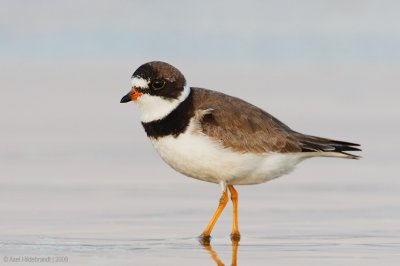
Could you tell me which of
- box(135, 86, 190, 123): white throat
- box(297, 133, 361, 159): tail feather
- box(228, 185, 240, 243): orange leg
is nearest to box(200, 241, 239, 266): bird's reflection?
box(228, 185, 240, 243): orange leg

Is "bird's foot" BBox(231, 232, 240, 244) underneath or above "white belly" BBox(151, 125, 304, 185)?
underneath

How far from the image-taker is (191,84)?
16250mm

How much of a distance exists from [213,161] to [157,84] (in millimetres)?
858

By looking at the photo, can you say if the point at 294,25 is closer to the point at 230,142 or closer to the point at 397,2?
the point at 397,2

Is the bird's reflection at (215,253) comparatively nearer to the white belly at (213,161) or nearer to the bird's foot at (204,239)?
the bird's foot at (204,239)

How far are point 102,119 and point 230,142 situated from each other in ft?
15.8

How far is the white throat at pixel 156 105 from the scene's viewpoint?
375 inches

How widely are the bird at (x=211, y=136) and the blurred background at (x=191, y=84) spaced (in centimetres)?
50

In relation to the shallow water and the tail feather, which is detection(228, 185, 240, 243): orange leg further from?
the tail feather

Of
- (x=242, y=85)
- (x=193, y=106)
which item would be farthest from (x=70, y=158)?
(x=242, y=85)

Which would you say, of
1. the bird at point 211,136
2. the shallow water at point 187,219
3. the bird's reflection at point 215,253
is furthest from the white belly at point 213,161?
the bird's reflection at point 215,253

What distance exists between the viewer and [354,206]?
412 inches

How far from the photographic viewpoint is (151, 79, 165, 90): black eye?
31.6 feet

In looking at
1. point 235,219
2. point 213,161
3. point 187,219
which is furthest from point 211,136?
point 187,219
